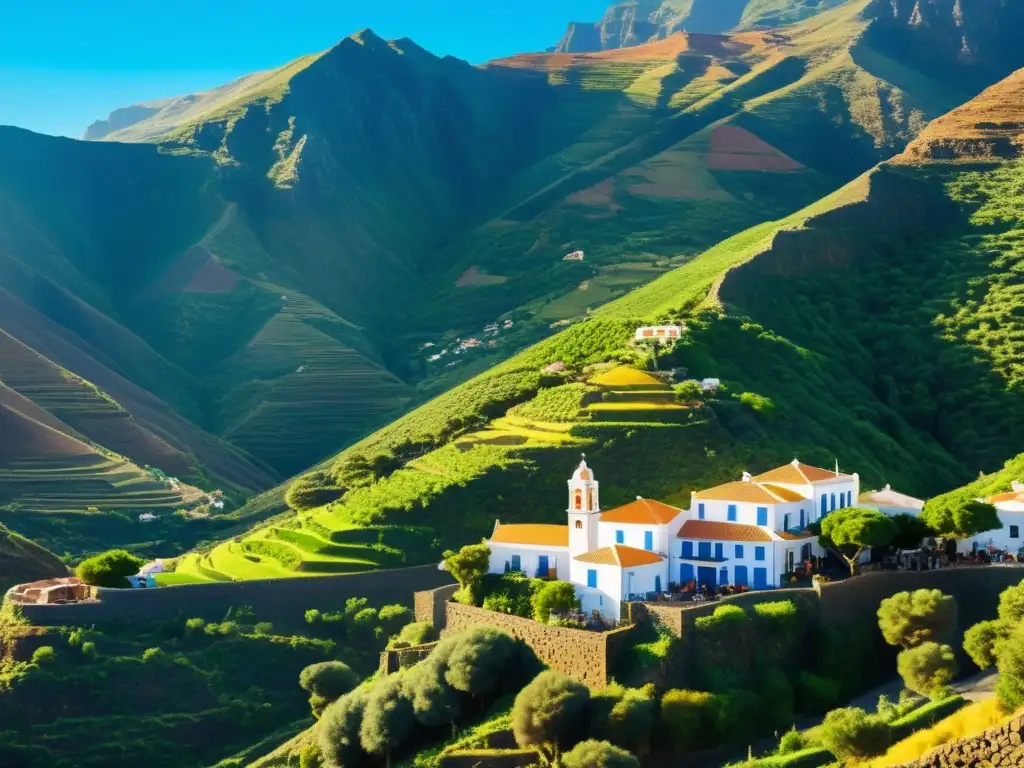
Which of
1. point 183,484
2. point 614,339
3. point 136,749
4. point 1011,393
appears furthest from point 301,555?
point 183,484

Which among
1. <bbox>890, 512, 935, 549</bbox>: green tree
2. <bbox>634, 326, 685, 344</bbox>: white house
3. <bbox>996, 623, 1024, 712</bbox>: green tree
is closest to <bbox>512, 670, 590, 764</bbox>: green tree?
<bbox>996, 623, 1024, 712</bbox>: green tree

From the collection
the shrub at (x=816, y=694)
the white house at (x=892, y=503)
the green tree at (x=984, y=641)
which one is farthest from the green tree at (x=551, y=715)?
the white house at (x=892, y=503)

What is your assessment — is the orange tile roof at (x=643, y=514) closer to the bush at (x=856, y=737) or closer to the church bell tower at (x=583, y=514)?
the church bell tower at (x=583, y=514)

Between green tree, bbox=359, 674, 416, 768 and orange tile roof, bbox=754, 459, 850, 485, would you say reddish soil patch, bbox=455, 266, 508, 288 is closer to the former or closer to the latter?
orange tile roof, bbox=754, 459, 850, 485

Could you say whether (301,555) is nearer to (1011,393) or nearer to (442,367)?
(1011,393)

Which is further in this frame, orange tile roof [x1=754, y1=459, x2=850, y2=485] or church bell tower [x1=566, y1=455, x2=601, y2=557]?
orange tile roof [x1=754, y1=459, x2=850, y2=485]
